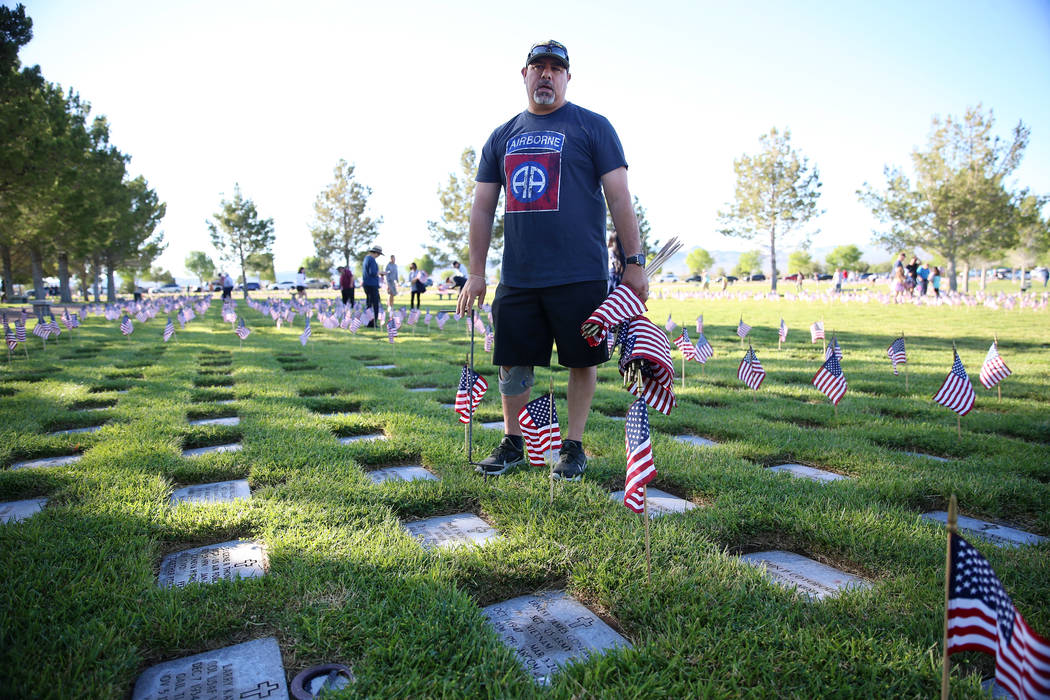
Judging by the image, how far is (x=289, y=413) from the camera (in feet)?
13.9

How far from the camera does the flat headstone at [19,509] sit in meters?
2.35

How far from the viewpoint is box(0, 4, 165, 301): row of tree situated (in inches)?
617

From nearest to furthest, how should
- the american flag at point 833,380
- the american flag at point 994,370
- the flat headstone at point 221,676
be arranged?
the flat headstone at point 221,676 → the american flag at point 833,380 → the american flag at point 994,370

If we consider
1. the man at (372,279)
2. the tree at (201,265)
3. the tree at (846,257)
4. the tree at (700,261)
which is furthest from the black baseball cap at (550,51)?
the tree at (700,261)

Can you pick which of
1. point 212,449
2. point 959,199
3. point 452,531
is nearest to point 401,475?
point 452,531

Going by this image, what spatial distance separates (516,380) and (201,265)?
464ft

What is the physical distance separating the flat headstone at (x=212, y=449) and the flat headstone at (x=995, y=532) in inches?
140

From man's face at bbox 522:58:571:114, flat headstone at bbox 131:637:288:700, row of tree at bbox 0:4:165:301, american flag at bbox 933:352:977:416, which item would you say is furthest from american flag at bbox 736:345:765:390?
row of tree at bbox 0:4:165:301

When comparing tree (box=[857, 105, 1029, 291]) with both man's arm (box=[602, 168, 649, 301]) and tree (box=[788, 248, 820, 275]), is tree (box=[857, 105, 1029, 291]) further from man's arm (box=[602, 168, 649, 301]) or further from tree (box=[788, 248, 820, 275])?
tree (box=[788, 248, 820, 275])

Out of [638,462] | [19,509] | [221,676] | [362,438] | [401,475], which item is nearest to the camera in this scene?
[221,676]

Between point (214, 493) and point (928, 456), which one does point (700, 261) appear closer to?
point (928, 456)

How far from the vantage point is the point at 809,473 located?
10.0 ft

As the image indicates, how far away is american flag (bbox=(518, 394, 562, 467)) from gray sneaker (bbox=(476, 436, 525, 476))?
0.64ft

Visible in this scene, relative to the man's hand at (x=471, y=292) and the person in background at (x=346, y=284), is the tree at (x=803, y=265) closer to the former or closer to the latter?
the person in background at (x=346, y=284)
